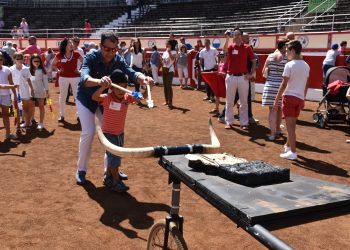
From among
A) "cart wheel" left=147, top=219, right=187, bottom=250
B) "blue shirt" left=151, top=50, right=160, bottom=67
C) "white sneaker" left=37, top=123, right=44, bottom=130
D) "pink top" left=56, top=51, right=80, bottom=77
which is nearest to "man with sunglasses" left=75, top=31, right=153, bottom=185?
"cart wheel" left=147, top=219, right=187, bottom=250

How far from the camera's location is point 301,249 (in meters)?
4.27

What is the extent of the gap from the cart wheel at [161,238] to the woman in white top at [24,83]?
6.26 meters

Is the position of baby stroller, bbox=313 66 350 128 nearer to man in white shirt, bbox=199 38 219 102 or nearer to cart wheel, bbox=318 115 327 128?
cart wheel, bbox=318 115 327 128

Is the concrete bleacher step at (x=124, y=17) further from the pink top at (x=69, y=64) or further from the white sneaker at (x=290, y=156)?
the white sneaker at (x=290, y=156)

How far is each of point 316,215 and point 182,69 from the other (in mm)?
15918

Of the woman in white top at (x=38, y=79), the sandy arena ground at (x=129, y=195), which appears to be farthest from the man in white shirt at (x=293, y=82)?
the woman in white top at (x=38, y=79)

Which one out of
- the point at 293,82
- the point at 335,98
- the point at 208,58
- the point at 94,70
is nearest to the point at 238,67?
the point at 293,82

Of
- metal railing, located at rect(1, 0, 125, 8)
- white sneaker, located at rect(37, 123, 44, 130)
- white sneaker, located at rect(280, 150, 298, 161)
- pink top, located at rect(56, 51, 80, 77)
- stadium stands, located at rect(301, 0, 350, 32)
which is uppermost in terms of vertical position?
metal railing, located at rect(1, 0, 125, 8)

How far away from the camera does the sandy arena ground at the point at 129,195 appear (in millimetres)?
4445

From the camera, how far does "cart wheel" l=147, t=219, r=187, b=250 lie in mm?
2936

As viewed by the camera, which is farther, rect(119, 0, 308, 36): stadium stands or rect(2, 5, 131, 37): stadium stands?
rect(2, 5, 131, 37): stadium stands

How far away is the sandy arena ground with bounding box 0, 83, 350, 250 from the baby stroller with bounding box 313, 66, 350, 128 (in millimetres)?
248

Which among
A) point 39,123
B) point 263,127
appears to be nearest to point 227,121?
point 263,127

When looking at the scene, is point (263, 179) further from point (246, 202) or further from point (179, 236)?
point (179, 236)
